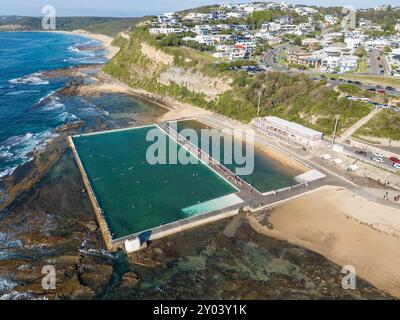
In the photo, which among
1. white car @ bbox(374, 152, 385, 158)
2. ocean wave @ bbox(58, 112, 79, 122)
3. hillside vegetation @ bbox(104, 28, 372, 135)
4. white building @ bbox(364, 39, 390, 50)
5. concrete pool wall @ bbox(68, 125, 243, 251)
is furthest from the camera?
white building @ bbox(364, 39, 390, 50)

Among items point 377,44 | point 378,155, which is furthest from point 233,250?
point 377,44

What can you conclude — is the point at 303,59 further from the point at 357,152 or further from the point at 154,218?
the point at 154,218

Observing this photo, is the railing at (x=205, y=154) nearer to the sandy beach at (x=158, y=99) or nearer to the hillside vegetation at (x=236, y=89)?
the sandy beach at (x=158, y=99)

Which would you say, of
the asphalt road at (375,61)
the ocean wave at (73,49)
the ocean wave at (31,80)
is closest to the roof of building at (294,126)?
the asphalt road at (375,61)

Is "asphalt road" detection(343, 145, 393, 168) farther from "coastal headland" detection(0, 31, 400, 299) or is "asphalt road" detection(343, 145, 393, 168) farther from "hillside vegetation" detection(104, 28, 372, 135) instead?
→ "coastal headland" detection(0, 31, 400, 299)

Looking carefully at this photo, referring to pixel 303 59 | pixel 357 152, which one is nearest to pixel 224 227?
pixel 357 152

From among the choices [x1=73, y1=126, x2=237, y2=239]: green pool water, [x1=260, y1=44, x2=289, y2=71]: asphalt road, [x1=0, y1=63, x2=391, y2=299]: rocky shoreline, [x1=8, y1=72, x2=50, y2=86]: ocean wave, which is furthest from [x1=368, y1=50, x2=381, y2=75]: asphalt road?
[x1=8, y1=72, x2=50, y2=86]: ocean wave
